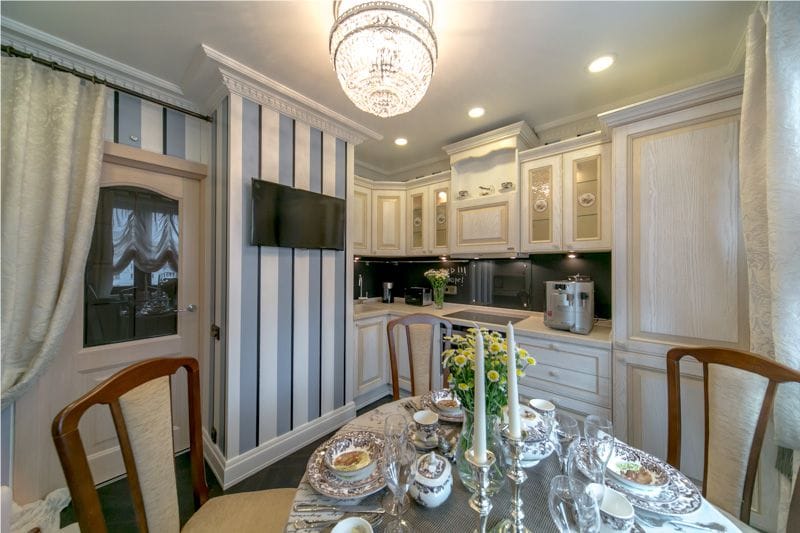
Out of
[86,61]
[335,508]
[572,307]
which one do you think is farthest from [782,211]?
[86,61]

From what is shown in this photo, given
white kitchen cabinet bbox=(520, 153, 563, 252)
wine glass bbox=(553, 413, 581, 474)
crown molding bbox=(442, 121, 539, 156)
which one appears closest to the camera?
A: wine glass bbox=(553, 413, 581, 474)

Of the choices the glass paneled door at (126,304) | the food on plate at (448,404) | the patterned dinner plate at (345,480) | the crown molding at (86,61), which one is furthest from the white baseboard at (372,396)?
the crown molding at (86,61)

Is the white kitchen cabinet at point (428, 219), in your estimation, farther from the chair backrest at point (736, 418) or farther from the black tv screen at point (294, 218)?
the chair backrest at point (736, 418)

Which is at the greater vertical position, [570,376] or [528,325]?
[528,325]

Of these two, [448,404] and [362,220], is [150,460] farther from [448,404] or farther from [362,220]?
[362,220]

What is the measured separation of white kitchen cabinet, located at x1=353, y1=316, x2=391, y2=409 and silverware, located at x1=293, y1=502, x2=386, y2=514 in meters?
1.84

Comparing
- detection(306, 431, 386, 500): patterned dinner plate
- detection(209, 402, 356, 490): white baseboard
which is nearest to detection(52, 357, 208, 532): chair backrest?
detection(306, 431, 386, 500): patterned dinner plate

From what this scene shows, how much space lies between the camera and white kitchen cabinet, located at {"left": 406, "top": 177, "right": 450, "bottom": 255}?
305 cm

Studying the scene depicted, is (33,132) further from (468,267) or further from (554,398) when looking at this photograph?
(554,398)

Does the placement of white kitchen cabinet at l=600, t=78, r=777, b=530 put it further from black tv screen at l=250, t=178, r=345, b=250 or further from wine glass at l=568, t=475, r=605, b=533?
black tv screen at l=250, t=178, r=345, b=250

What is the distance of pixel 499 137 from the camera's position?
2.51m

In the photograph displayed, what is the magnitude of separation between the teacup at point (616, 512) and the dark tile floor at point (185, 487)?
5.85 feet

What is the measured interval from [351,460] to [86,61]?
2659mm

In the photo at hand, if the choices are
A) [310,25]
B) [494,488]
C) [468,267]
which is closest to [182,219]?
[310,25]
